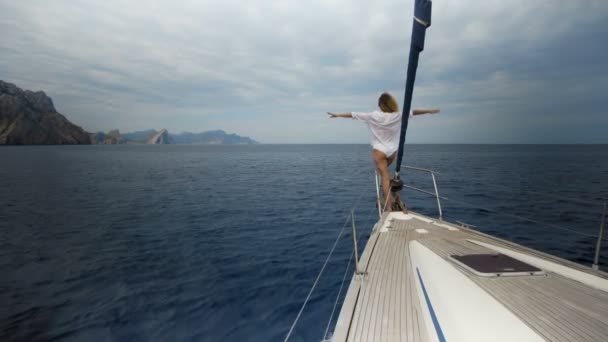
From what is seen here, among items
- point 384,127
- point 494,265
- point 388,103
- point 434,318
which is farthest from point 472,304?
point 388,103

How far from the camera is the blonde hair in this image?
5.76 meters

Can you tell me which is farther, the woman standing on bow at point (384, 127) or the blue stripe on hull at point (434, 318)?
the woman standing on bow at point (384, 127)

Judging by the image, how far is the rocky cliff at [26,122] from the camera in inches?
4914

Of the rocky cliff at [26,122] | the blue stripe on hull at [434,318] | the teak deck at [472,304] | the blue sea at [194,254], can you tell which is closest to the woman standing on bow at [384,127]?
the blue sea at [194,254]

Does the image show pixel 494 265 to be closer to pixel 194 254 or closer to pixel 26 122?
pixel 194 254

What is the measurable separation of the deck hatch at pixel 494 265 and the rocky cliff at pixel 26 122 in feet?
590

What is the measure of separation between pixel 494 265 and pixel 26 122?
186m

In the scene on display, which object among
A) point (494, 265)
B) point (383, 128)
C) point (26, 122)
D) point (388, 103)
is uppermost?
point (26, 122)

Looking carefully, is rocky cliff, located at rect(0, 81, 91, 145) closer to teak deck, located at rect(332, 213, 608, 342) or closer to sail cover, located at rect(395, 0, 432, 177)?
sail cover, located at rect(395, 0, 432, 177)

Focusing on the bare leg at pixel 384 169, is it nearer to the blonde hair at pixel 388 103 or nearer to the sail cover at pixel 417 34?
the blonde hair at pixel 388 103

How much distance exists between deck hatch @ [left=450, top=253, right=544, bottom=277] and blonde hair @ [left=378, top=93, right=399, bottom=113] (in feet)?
10.9

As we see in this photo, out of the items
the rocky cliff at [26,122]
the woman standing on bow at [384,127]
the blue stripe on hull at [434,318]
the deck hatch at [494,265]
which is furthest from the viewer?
the rocky cliff at [26,122]

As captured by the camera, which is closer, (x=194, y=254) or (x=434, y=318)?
(x=434, y=318)

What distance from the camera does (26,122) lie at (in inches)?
5143
